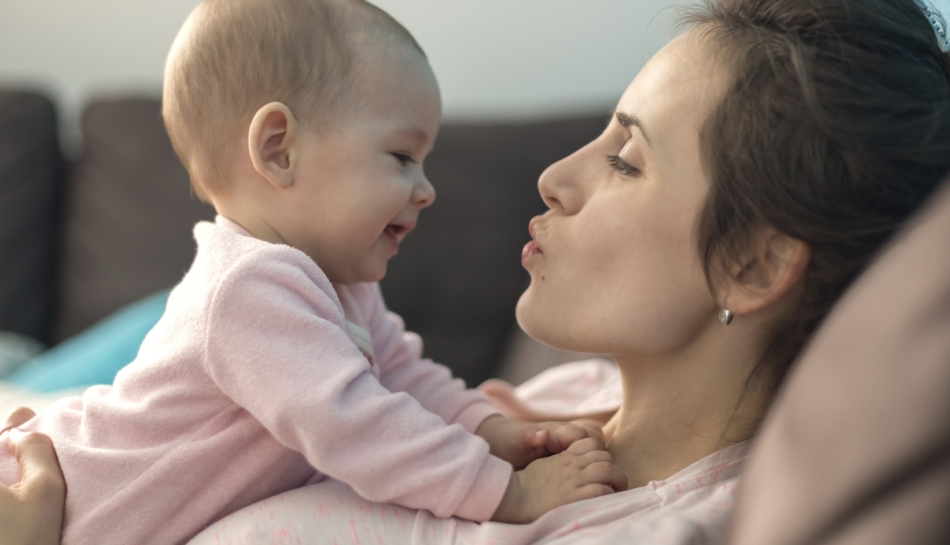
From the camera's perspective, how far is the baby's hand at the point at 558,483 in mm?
802

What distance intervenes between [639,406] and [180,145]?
71 centimetres

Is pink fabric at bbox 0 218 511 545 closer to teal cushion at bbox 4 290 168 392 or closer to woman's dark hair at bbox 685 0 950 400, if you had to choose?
woman's dark hair at bbox 685 0 950 400

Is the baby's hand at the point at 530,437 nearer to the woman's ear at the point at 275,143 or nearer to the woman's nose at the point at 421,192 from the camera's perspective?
the woman's nose at the point at 421,192

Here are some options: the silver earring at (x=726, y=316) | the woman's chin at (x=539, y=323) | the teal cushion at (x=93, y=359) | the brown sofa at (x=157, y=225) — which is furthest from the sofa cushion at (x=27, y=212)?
the silver earring at (x=726, y=316)

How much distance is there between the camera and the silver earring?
2.76 feet

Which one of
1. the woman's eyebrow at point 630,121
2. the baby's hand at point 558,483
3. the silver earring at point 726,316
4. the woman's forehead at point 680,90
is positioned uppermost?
the woman's forehead at point 680,90

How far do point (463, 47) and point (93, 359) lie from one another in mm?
1588

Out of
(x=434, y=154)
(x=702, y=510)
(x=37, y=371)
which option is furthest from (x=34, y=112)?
(x=702, y=510)

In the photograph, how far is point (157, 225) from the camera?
2096mm

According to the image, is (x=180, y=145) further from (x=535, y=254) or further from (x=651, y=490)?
(x=651, y=490)

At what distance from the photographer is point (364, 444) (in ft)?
2.50

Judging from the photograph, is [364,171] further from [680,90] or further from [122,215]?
[122,215]

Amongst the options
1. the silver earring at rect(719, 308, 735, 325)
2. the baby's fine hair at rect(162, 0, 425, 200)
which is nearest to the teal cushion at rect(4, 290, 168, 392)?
the baby's fine hair at rect(162, 0, 425, 200)

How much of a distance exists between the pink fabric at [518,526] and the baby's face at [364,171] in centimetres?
32
